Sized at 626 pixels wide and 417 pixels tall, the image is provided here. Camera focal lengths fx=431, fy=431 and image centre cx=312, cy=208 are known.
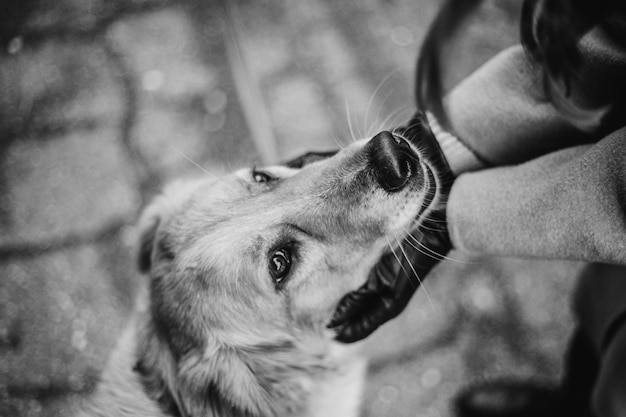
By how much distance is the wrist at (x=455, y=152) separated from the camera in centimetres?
145

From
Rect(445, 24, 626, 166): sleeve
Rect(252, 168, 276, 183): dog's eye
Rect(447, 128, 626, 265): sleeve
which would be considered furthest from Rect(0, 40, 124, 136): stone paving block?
Rect(447, 128, 626, 265): sleeve

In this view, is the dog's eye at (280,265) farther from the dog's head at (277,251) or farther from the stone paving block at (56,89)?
the stone paving block at (56,89)

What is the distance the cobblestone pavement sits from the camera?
218 centimetres

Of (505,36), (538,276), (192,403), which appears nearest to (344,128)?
(505,36)

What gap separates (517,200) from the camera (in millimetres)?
1142

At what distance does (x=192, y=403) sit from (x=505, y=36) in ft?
8.46

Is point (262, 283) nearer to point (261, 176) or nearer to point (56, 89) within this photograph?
point (261, 176)

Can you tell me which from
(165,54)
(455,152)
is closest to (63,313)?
(165,54)

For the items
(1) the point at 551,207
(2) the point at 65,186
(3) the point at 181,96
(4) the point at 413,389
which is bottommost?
(4) the point at 413,389

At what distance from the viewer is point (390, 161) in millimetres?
1323

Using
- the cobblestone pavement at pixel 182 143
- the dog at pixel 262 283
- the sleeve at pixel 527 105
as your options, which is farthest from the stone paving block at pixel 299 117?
the sleeve at pixel 527 105

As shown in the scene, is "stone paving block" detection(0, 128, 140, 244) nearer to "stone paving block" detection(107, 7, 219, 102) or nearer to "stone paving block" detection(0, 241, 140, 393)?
"stone paving block" detection(0, 241, 140, 393)

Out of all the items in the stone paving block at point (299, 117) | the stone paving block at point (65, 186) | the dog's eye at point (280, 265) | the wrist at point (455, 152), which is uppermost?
the wrist at point (455, 152)

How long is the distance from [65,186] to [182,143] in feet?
2.30
